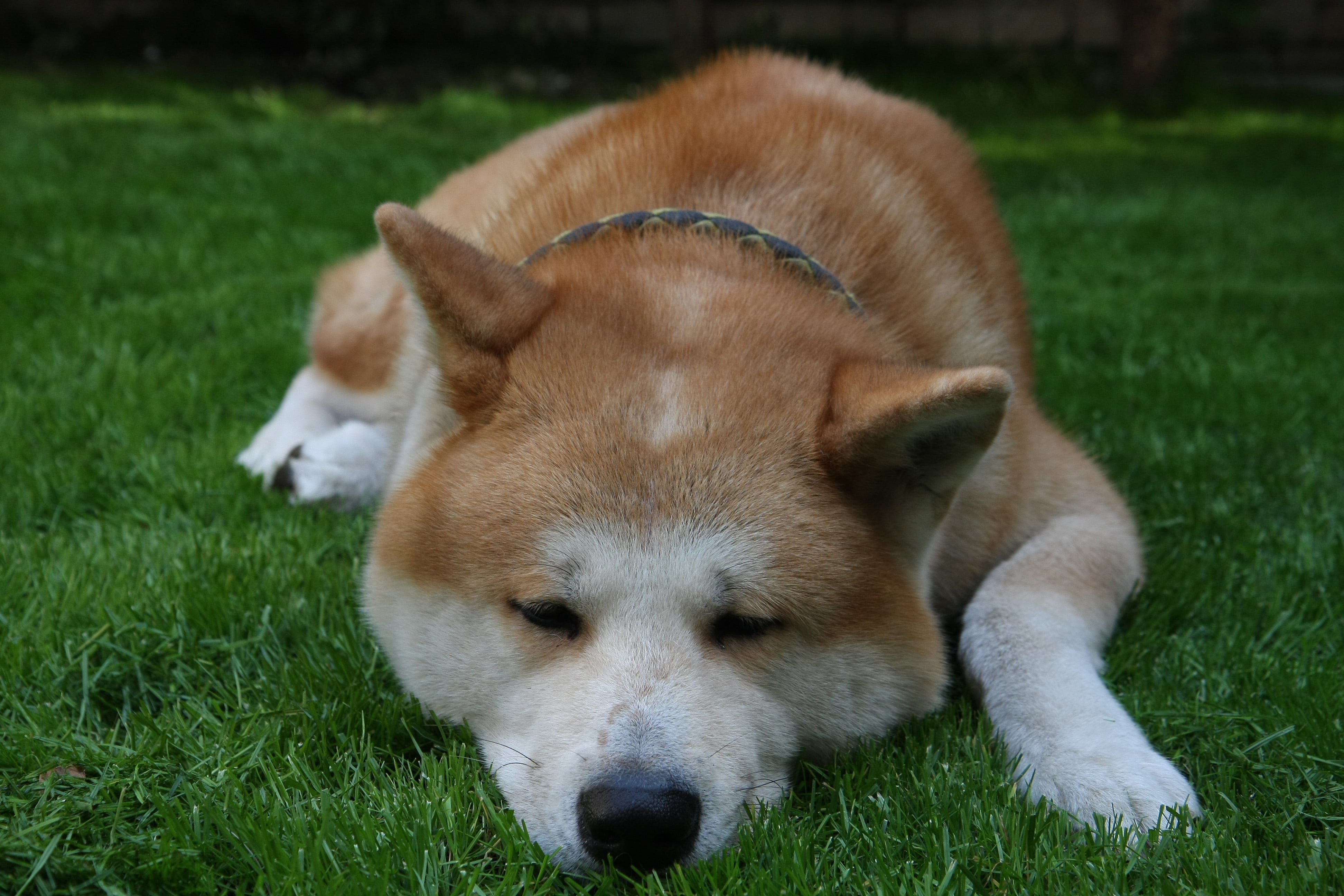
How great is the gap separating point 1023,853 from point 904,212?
4.98ft

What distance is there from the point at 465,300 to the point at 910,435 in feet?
2.74

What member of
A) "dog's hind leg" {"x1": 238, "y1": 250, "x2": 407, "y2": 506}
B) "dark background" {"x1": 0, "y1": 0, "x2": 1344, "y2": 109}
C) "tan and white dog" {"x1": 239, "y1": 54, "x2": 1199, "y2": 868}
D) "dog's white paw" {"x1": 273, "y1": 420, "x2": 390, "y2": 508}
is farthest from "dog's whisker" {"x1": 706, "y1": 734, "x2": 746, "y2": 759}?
"dark background" {"x1": 0, "y1": 0, "x2": 1344, "y2": 109}

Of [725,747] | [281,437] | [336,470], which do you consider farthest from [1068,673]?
[281,437]

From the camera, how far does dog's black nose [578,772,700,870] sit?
1.77m

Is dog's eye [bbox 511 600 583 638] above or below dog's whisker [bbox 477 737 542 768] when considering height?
above

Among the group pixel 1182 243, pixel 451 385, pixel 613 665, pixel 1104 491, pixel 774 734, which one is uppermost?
pixel 451 385

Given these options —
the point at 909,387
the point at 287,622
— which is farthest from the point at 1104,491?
the point at 287,622

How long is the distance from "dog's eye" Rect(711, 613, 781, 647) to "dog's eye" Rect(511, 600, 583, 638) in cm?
24

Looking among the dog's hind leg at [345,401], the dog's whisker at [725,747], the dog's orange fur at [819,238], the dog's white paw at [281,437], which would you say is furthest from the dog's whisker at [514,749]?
the dog's white paw at [281,437]

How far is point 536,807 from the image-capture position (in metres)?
1.89

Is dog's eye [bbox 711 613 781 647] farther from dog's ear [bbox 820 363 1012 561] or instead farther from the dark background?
the dark background

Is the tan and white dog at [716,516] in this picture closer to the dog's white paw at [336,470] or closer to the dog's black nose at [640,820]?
the dog's black nose at [640,820]

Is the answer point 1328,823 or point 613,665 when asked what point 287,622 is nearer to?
point 613,665

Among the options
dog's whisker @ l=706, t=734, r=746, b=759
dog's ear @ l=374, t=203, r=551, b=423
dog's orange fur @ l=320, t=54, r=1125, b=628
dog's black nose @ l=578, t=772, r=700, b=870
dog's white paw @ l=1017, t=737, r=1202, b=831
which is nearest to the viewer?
dog's black nose @ l=578, t=772, r=700, b=870
